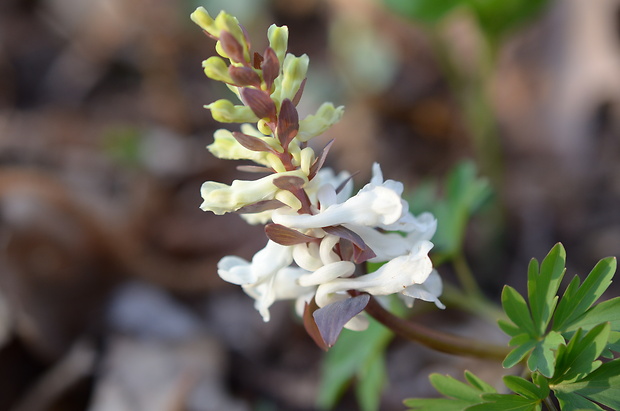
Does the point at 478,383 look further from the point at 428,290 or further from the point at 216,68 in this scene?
the point at 216,68

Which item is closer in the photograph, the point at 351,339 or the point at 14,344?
the point at 351,339

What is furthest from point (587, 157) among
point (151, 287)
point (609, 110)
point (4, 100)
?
point (4, 100)

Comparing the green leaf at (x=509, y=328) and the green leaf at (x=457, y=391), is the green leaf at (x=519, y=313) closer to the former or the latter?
the green leaf at (x=509, y=328)

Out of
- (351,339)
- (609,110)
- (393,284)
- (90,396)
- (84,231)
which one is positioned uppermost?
(393,284)

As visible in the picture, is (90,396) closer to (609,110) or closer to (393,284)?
(393,284)

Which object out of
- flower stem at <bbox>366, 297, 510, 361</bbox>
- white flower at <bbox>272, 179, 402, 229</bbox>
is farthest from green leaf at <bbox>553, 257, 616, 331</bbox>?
white flower at <bbox>272, 179, 402, 229</bbox>

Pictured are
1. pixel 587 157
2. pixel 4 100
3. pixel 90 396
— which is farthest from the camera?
pixel 4 100

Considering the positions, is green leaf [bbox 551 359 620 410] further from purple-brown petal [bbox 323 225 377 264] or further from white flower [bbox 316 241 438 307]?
purple-brown petal [bbox 323 225 377 264]
